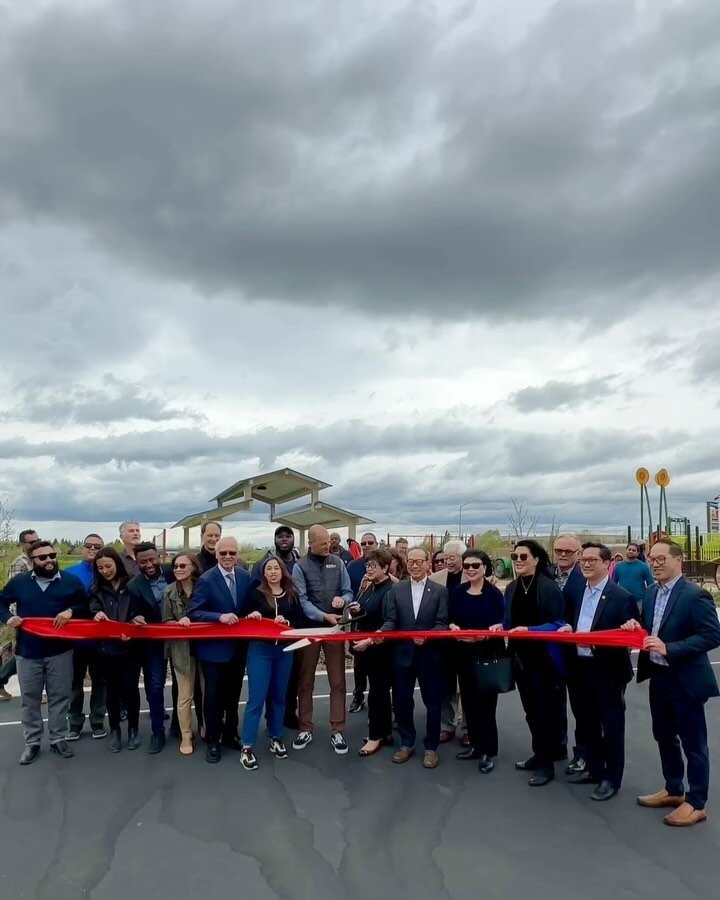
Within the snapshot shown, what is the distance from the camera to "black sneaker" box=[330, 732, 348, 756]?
651 centimetres

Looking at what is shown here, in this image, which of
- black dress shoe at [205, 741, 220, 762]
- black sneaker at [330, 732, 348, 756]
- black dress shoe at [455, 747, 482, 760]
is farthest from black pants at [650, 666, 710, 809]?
black dress shoe at [205, 741, 220, 762]

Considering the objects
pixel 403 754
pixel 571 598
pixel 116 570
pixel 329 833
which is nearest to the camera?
pixel 329 833

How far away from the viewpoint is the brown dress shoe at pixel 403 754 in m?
6.25

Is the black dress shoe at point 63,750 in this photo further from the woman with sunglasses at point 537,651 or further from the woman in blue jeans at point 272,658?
the woman with sunglasses at point 537,651

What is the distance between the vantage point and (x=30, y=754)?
6289 millimetres

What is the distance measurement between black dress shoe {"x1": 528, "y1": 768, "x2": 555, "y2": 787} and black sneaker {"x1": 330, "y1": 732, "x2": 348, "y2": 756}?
1.74 m

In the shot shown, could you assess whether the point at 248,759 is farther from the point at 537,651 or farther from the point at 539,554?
the point at 539,554

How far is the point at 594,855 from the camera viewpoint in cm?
452

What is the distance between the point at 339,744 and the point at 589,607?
8.93 feet

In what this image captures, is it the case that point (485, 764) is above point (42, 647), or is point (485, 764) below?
below

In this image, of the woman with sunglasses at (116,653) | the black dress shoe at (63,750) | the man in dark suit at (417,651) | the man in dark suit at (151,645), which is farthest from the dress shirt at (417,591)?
the black dress shoe at (63,750)

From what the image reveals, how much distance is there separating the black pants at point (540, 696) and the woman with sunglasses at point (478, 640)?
0.27 meters

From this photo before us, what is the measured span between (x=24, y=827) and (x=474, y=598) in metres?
3.89

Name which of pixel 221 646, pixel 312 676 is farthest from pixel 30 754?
pixel 312 676
